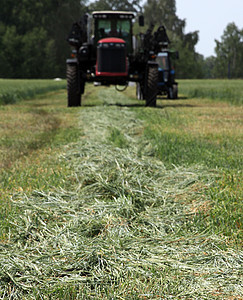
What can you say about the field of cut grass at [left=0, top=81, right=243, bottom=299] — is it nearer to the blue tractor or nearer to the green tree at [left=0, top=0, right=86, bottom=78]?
the blue tractor

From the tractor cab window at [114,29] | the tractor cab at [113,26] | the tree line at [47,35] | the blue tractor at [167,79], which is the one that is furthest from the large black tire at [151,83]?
the tree line at [47,35]

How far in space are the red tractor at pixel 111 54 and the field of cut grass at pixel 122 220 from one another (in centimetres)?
562

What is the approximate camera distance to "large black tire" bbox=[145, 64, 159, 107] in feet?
34.8

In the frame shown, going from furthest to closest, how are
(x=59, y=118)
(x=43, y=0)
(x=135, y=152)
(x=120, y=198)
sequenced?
(x=43, y=0), (x=59, y=118), (x=135, y=152), (x=120, y=198)

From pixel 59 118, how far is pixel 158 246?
645cm

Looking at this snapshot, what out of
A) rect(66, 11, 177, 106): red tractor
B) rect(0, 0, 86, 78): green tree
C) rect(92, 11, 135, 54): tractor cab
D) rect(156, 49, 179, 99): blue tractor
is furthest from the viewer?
rect(0, 0, 86, 78): green tree

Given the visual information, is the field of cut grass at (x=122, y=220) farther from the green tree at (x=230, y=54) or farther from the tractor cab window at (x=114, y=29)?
the green tree at (x=230, y=54)

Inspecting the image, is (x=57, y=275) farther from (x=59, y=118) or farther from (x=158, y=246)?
(x=59, y=118)

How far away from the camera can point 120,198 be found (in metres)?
2.94

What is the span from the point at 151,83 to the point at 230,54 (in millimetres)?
82229

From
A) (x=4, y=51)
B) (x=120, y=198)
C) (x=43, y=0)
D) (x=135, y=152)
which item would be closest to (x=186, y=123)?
(x=135, y=152)

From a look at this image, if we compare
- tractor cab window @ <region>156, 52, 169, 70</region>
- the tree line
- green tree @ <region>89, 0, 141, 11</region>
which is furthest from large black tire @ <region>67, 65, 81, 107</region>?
green tree @ <region>89, 0, 141, 11</region>

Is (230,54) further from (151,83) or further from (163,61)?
(151,83)

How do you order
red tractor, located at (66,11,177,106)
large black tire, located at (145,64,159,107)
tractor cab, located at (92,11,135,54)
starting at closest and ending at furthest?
red tractor, located at (66,11,177,106)
large black tire, located at (145,64,159,107)
tractor cab, located at (92,11,135,54)
